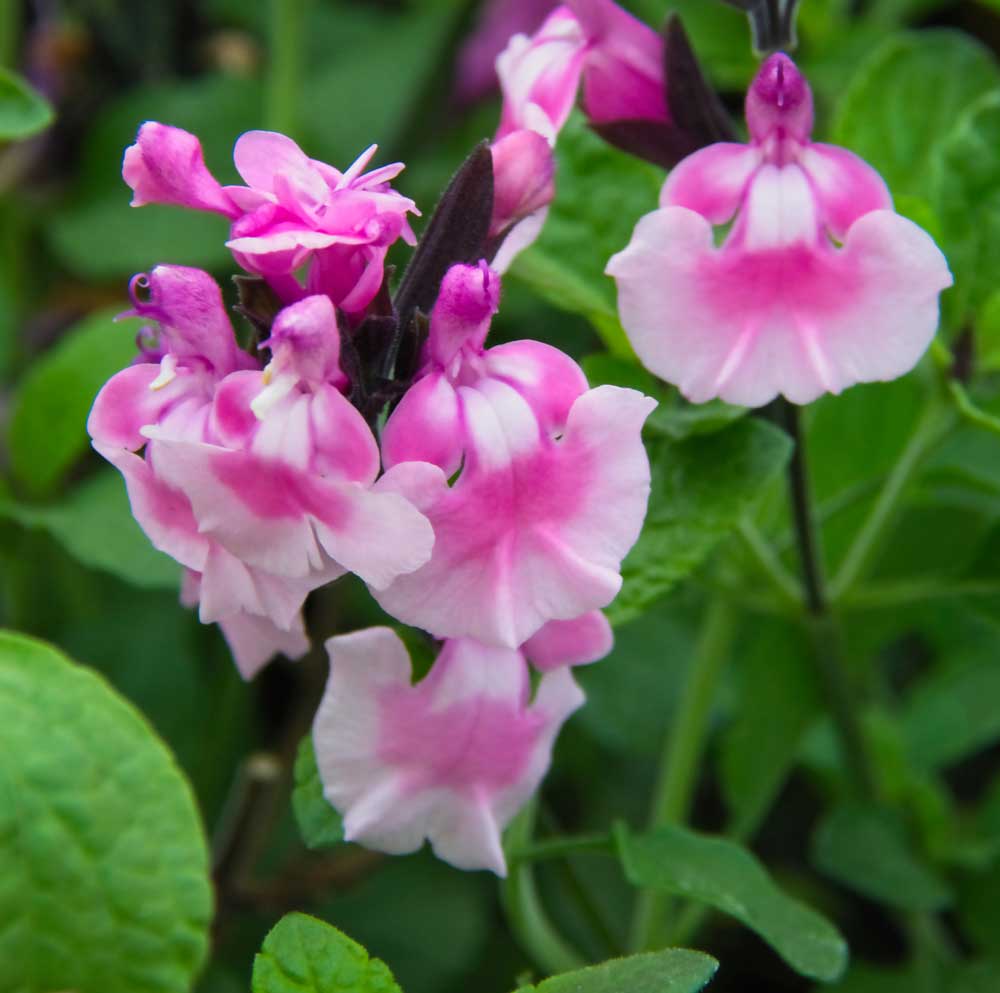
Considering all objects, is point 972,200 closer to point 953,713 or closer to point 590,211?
point 590,211

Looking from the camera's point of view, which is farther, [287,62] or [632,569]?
[287,62]

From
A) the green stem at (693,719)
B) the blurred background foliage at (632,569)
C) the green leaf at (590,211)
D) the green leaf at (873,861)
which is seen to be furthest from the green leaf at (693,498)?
the green leaf at (873,861)

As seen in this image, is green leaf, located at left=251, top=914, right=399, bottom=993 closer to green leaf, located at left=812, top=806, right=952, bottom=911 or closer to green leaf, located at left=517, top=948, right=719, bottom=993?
green leaf, located at left=517, top=948, right=719, bottom=993

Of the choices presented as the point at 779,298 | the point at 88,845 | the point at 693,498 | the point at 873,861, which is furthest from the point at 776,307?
the point at 873,861

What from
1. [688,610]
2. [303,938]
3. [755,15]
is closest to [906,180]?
[755,15]

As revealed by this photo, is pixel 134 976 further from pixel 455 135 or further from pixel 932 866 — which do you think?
pixel 455 135

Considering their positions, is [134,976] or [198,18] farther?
[198,18]

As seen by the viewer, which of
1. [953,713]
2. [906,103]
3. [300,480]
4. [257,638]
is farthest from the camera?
[953,713]
